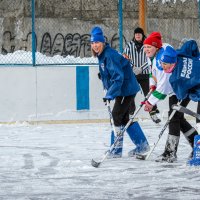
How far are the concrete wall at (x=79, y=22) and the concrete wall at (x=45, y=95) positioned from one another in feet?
2.83

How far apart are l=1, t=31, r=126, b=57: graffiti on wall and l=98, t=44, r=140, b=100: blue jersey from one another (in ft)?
14.3

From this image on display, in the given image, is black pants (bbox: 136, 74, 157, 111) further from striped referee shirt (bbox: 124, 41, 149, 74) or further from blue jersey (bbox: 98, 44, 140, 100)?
blue jersey (bbox: 98, 44, 140, 100)

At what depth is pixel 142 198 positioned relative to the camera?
214 inches

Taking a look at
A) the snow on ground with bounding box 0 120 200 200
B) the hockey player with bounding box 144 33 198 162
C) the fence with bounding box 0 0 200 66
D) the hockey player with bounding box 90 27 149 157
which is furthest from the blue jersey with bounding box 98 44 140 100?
the fence with bounding box 0 0 200 66

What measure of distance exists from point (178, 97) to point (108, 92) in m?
0.75

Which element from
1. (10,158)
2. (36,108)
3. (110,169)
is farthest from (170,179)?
(36,108)

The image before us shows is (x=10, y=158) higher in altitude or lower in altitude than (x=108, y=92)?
lower

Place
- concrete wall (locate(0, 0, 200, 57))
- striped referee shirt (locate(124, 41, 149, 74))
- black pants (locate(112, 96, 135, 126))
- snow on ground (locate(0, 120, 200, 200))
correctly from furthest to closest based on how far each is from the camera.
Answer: concrete wall (locate(0, 0, 200, 57)), striped referee shirt (locate(124, 41, 149, 74)), black pants (locate(112, 96, 135, 126)), snow on ground (locate(0, 120, 200, 200))

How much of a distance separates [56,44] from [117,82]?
Result: 22.3 ft

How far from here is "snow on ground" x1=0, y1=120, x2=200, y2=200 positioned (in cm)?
564

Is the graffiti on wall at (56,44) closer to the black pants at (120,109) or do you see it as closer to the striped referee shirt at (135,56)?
the striped referee shirt at (135,56)

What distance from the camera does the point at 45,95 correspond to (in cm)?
1138

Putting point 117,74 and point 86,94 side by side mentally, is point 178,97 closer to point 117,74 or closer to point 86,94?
point 117,74

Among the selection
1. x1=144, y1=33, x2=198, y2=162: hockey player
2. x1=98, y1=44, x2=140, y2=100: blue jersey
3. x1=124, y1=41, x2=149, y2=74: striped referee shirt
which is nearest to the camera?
x1=144, y1=33, x2=198, y2=162: hockey player
